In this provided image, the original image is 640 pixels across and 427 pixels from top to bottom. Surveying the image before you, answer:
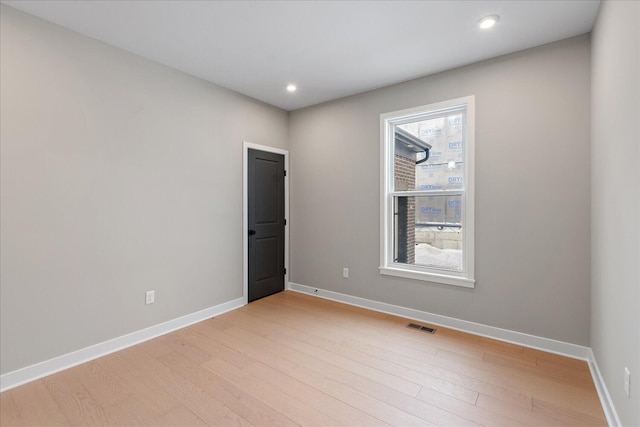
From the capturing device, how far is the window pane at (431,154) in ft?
10.4

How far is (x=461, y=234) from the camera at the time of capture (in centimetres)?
314

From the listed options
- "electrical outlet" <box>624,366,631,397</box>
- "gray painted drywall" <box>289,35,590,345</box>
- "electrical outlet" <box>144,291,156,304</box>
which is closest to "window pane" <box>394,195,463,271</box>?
"gray painted drywall" <box>289,35,590,345</box>

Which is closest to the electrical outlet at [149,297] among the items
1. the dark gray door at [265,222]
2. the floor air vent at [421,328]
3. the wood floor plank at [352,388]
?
the wood floor plank at [352,388]

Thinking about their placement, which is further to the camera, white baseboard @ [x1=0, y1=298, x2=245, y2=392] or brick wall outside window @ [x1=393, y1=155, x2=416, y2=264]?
brick wall outside window @ [x1=393, y1=155, x2=416, y2=264]

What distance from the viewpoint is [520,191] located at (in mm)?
2732

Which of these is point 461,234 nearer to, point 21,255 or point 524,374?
point 524,374

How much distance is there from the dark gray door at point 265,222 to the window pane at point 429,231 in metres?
1.72

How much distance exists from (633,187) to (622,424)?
1.25m

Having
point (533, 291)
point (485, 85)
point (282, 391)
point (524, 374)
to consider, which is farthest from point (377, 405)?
point (485, 85)

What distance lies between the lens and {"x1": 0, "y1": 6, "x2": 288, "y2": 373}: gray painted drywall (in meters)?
2.17

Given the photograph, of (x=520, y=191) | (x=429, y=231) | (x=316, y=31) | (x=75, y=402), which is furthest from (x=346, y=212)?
(x=75, y=402)

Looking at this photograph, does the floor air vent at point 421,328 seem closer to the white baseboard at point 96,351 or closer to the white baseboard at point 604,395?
the white baseboard at point 604,395

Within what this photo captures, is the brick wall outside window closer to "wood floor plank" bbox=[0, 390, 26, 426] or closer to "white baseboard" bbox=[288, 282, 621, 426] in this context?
"white baseboard" bbox=[288, 282, 621, 426]

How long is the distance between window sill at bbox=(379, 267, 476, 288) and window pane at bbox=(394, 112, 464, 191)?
0.95m
